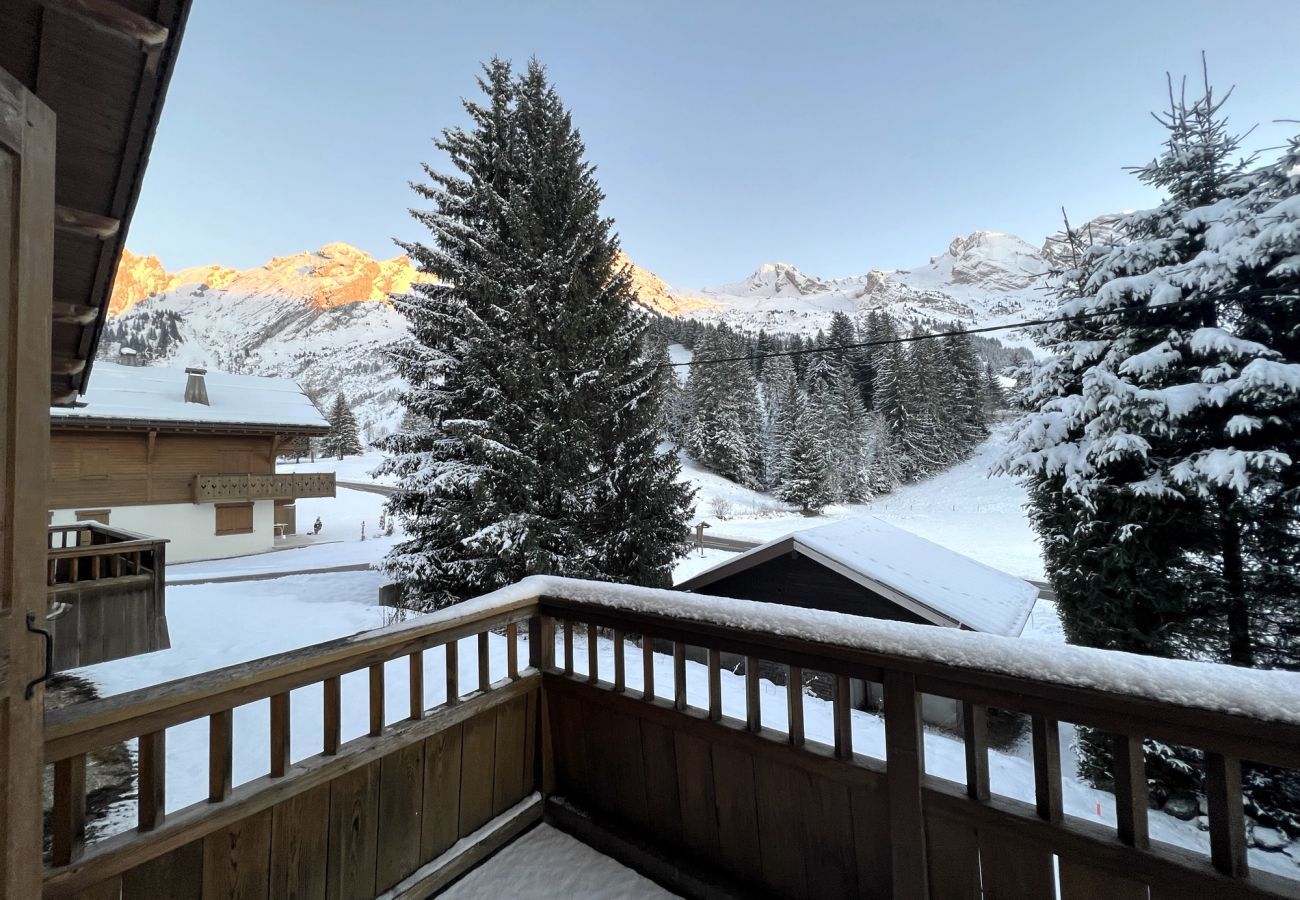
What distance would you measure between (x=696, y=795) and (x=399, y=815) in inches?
43.9

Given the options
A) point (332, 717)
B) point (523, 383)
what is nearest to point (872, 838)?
point (332, 717)

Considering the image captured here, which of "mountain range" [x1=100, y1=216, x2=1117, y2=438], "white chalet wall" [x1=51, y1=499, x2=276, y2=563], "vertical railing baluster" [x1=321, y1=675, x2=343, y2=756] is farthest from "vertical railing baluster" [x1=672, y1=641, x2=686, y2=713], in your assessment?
"mountain range" [x1=100, y1=216, x2=1117, y2=438]

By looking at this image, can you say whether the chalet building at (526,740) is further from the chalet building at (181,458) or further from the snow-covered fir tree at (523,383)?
the chalet building at (181,458)

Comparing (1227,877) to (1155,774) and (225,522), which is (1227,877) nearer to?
(1155,774)

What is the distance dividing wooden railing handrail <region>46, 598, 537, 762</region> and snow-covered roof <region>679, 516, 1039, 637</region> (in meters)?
7.15

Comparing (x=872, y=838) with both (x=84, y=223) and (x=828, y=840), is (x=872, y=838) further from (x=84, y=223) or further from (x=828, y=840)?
(x=84, y=223)

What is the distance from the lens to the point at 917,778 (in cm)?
155

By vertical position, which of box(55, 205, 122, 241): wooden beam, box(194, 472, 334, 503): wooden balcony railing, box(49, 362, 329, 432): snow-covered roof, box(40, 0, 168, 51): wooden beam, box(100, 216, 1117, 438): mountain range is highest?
box(100, 216, 1117, 438): mountain range

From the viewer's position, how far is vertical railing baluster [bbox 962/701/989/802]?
1.48m

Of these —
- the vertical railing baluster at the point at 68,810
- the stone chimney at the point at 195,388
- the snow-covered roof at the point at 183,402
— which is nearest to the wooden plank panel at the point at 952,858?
the vertical railing baluster at the point at 68,810

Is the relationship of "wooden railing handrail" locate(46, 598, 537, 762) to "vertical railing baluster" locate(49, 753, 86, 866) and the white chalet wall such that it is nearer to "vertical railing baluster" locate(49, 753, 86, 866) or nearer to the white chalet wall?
"vertical railing baluster" locate(49, 753, 86, 866)

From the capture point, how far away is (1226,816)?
1.16 metres

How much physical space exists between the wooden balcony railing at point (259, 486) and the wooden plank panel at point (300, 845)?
19388 mm

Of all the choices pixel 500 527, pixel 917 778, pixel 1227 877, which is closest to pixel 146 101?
pixel 917 778
